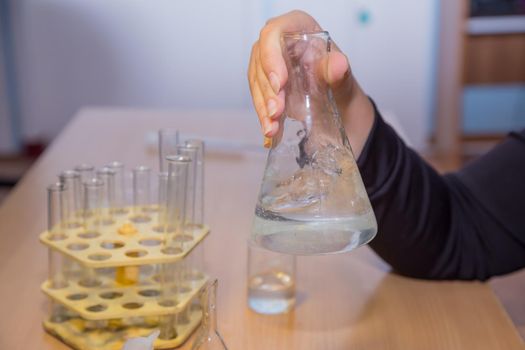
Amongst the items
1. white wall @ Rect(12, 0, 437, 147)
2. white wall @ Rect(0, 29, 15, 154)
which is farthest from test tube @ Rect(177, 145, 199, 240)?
white wall @ Rect(0, 29, 15, 154)

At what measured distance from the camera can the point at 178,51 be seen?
338 centimetres

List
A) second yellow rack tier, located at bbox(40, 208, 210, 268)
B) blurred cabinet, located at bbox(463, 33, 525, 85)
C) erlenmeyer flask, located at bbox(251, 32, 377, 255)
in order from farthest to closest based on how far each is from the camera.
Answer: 1. blurred cabinet, located at bbox(463, 33, 525, 85)
2. second yellow rack tier, located at bbox(40, 208, 210, 268)
3. erlenmeyer flask, located at bbox(251, 32, 377, 255)

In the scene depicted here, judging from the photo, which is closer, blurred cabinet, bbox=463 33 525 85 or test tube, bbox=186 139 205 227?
test tube, bbox=186 139 205 227

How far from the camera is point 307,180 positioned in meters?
0.68

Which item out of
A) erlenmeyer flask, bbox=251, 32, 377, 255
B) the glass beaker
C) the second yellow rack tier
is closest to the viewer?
erlenmeyer flask, bbox=251, 32, 377, 255

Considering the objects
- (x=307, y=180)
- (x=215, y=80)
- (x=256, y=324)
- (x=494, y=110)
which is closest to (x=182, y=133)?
(x=256, y=324)

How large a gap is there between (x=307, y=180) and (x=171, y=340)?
0.23 meters

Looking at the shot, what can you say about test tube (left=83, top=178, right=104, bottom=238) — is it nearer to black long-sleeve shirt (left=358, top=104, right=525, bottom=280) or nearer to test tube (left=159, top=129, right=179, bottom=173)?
test tube (left=159, top=129, right=179, bottom=173)

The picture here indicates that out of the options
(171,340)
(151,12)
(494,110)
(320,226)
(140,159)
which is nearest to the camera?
(320,226)

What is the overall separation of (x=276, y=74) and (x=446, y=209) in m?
0.42

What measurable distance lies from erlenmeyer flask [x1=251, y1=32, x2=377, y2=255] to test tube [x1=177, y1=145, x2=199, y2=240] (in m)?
0.16

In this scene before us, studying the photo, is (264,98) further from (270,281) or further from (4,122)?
(4,122)

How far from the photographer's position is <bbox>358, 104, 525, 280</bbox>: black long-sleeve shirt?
960mm

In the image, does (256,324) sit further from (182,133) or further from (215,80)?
(215,80)
